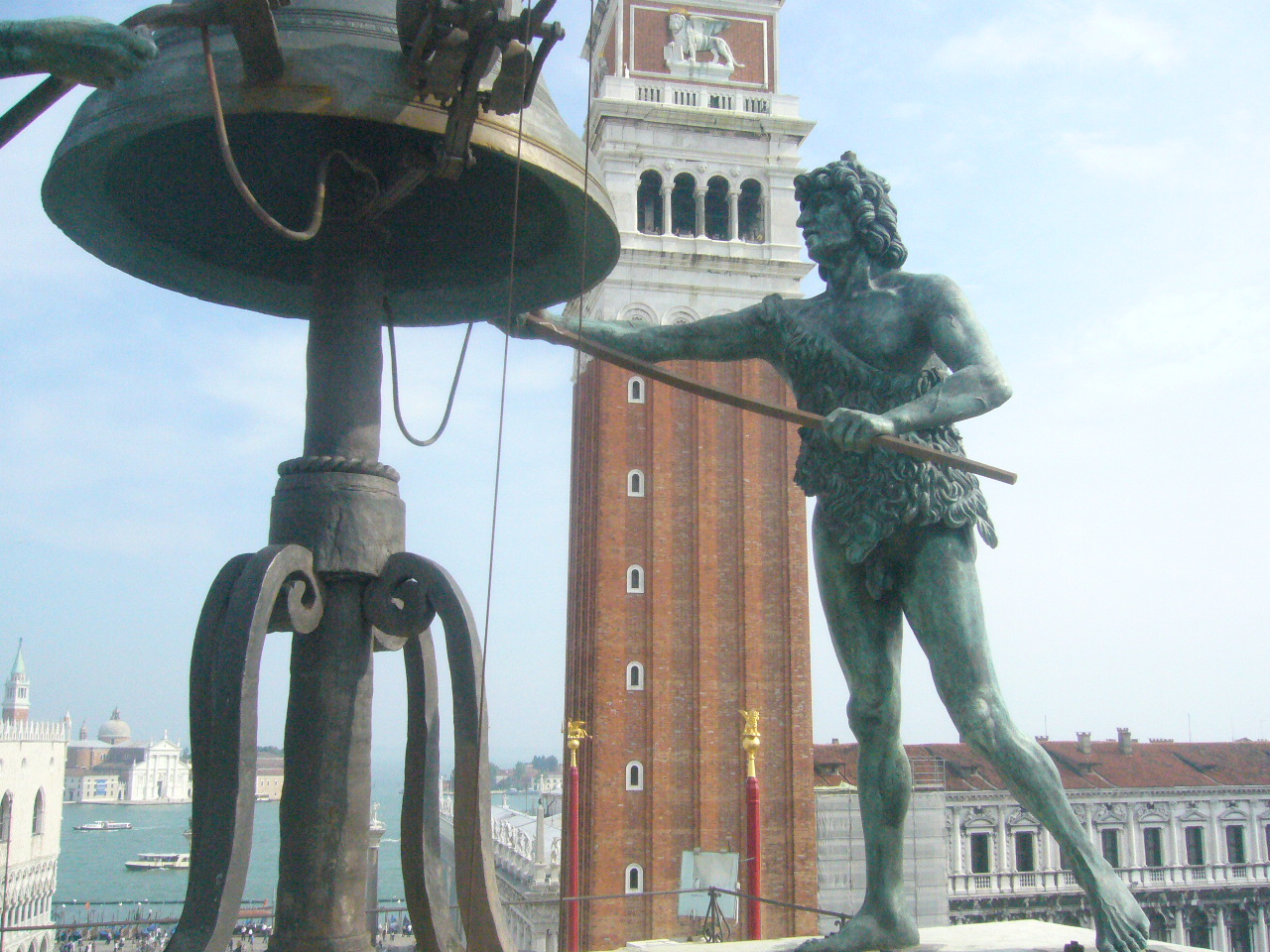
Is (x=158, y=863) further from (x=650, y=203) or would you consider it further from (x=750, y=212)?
(x=750, y=212)

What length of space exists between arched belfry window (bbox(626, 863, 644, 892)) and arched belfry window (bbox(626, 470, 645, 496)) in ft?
32.6

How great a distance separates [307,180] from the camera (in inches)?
145

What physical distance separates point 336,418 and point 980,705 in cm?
185

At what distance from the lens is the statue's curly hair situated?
385 cm

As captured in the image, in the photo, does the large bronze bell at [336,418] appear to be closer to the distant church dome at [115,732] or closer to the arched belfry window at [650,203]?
the arched belfry window at [650,203]

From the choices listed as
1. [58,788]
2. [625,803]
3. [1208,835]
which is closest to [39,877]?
[58,788]

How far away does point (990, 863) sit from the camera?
43125 mm

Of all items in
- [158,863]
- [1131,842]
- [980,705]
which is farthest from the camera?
[158,863]

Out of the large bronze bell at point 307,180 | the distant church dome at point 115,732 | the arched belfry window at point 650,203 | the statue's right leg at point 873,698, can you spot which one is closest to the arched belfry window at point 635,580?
the arched belfry window at point 650,203

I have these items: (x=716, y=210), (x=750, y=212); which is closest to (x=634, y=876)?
(x=716, y=210)

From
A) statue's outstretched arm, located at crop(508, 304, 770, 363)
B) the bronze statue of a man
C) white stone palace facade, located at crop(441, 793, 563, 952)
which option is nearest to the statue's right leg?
the bronze statue of a man

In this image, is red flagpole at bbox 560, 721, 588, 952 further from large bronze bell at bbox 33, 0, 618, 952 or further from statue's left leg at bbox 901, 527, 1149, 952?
large bronze bell at bbox 33, 0, 618, 952

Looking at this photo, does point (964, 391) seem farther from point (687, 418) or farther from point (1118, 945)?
point (687, 418)

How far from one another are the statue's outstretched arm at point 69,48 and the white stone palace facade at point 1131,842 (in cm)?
3950
